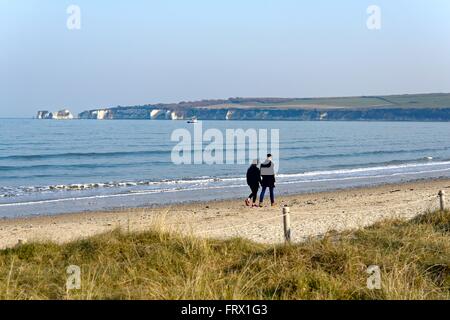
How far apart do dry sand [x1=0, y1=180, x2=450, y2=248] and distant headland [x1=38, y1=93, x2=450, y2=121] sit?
148 metres

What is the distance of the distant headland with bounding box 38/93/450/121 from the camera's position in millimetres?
168875

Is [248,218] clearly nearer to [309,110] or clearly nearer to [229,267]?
[229,267]

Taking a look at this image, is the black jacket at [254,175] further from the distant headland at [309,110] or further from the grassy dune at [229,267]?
the distant headland at [309,110]

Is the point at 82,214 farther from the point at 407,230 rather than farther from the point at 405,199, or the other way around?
the point at 407,230

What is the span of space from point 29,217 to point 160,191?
26.4 ft

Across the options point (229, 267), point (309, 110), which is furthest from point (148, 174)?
point (309, 110)

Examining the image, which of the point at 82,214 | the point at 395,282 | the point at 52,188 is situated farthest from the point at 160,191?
the point at 395,282

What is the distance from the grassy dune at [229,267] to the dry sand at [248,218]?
317 centimetres

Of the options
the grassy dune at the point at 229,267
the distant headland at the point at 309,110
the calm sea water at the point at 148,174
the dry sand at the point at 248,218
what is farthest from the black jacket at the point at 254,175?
the distant headland at the point at 309,110

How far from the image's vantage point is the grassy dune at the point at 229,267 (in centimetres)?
637

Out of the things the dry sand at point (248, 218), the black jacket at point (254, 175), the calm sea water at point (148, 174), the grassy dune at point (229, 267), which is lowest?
the calm sea water at point (148, 174)

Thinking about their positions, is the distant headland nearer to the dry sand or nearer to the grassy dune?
the dry sand

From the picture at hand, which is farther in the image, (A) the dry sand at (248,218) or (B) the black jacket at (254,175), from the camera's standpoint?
(B) the black jacket at (254,175)

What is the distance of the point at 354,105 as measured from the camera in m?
186
